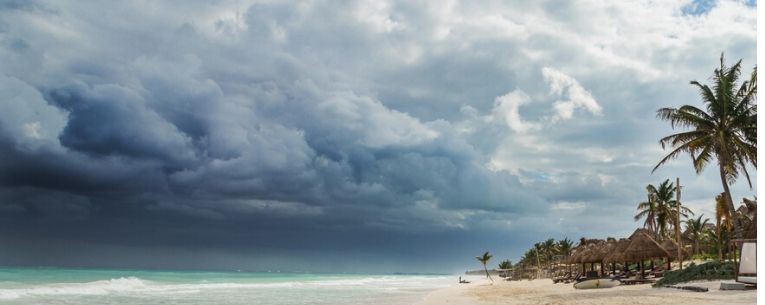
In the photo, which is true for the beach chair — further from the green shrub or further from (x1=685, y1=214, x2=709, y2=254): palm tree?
(x1=685, y1=214, x2=709, y2=254): palm tree

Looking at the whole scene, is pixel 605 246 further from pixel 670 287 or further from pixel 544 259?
pixel 544 259

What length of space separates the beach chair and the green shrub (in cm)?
423

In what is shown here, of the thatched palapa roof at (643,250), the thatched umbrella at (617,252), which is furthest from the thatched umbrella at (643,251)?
the thatched umbrella at (617,252)

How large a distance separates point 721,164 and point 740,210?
1934 centimetres

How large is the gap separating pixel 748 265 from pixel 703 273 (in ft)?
16.3

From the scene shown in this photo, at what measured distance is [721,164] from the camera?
2002cm

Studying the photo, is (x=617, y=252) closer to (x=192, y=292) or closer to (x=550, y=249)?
(x=192, y=292)

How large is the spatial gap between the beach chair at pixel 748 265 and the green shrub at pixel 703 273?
423 centimetres

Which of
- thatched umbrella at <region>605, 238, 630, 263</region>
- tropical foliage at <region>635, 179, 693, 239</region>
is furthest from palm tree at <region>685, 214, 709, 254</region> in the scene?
thatched umbrella at <region>605, 238, 630, 263</region>

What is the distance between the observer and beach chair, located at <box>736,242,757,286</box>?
1395cm

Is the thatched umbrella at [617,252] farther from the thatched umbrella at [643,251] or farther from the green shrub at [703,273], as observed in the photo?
the green shrub at [703,273]

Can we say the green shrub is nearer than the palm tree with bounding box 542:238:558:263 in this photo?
Yes

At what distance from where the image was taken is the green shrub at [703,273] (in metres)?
18.4

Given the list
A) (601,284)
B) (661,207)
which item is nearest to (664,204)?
(661,207)
